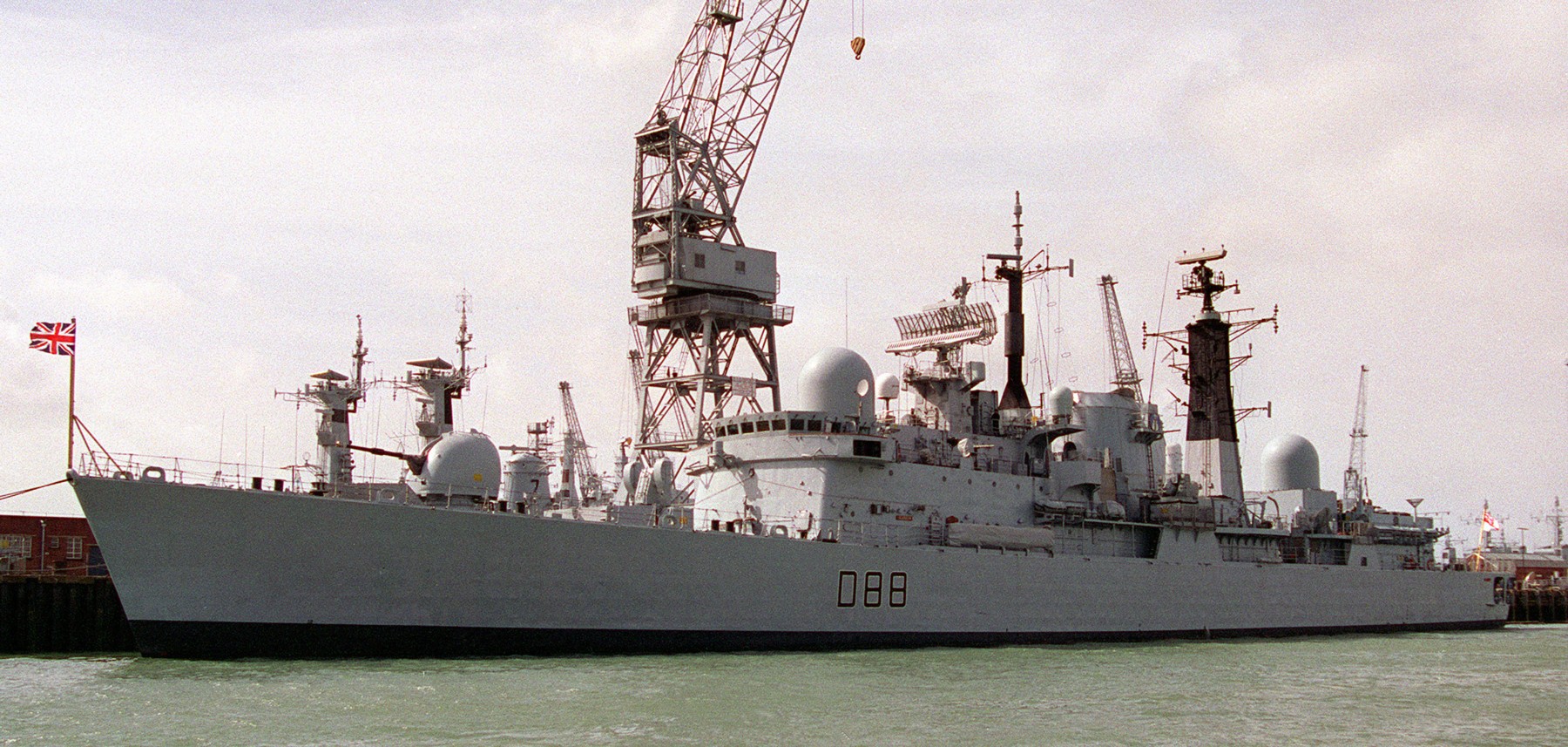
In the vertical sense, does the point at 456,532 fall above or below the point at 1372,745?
above

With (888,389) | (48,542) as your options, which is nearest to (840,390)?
(888,389)

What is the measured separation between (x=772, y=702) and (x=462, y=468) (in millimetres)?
11005

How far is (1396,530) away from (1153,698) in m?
26.0

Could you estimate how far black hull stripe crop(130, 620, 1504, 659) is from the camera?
23.1 meters

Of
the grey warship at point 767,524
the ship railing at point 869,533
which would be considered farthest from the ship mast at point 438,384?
the ship railing at point 869,533

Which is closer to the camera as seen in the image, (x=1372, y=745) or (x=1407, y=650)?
(x=1372, y=745)

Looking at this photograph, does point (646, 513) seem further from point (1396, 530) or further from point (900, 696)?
point (1396, 530)

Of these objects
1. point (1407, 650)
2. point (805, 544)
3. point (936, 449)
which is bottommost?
point (1407, 650)

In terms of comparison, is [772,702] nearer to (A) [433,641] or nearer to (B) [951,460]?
(A) [433,641]

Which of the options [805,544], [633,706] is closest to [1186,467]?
[805,544]

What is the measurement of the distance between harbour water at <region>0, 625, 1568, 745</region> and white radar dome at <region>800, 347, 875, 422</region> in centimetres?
591

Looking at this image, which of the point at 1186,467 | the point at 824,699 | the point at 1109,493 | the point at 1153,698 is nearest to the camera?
the point at 824,699

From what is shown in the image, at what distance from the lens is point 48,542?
131ft

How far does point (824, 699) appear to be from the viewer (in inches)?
801
